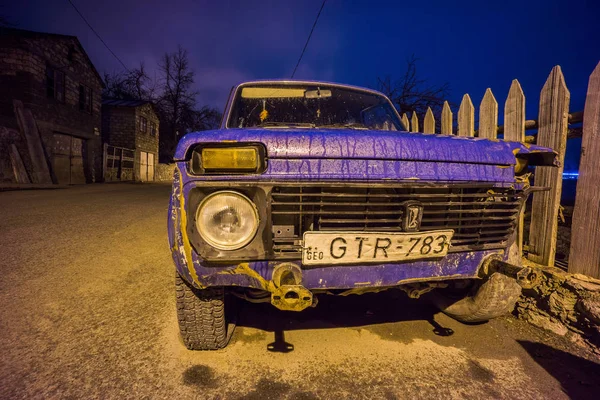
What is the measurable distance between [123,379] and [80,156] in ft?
60.8

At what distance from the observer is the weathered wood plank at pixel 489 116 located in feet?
10.4

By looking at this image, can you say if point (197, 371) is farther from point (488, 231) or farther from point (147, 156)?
point (147, 156)

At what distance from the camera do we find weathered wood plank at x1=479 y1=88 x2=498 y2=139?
316 cm

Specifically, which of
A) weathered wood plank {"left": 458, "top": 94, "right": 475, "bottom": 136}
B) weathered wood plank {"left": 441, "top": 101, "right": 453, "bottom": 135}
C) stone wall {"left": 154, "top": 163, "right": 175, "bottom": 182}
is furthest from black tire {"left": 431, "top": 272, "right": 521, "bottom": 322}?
stone wall {"left": 154, "top": 163, "right": 175, "bottom": 182}

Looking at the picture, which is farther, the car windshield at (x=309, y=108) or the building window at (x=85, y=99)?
the building window at (x=85, y=99)

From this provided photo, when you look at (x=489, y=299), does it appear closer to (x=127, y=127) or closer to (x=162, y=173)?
(x=127, y=127)

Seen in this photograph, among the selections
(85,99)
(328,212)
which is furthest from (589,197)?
(85,99)

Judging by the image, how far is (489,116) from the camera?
3215 mm

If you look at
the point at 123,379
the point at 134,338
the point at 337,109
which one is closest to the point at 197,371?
the point at 123,379

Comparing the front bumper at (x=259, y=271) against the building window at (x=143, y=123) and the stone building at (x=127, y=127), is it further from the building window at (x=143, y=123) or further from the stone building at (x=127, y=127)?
the building window at (x=143, y=123)

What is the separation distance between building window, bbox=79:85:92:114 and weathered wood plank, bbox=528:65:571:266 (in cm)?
2073

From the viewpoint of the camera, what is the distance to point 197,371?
1.68m

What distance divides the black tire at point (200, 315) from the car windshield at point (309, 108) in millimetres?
1405

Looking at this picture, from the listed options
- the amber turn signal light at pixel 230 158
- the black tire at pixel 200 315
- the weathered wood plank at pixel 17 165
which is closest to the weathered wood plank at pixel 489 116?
the amber turn signal light at pixel 230 158
